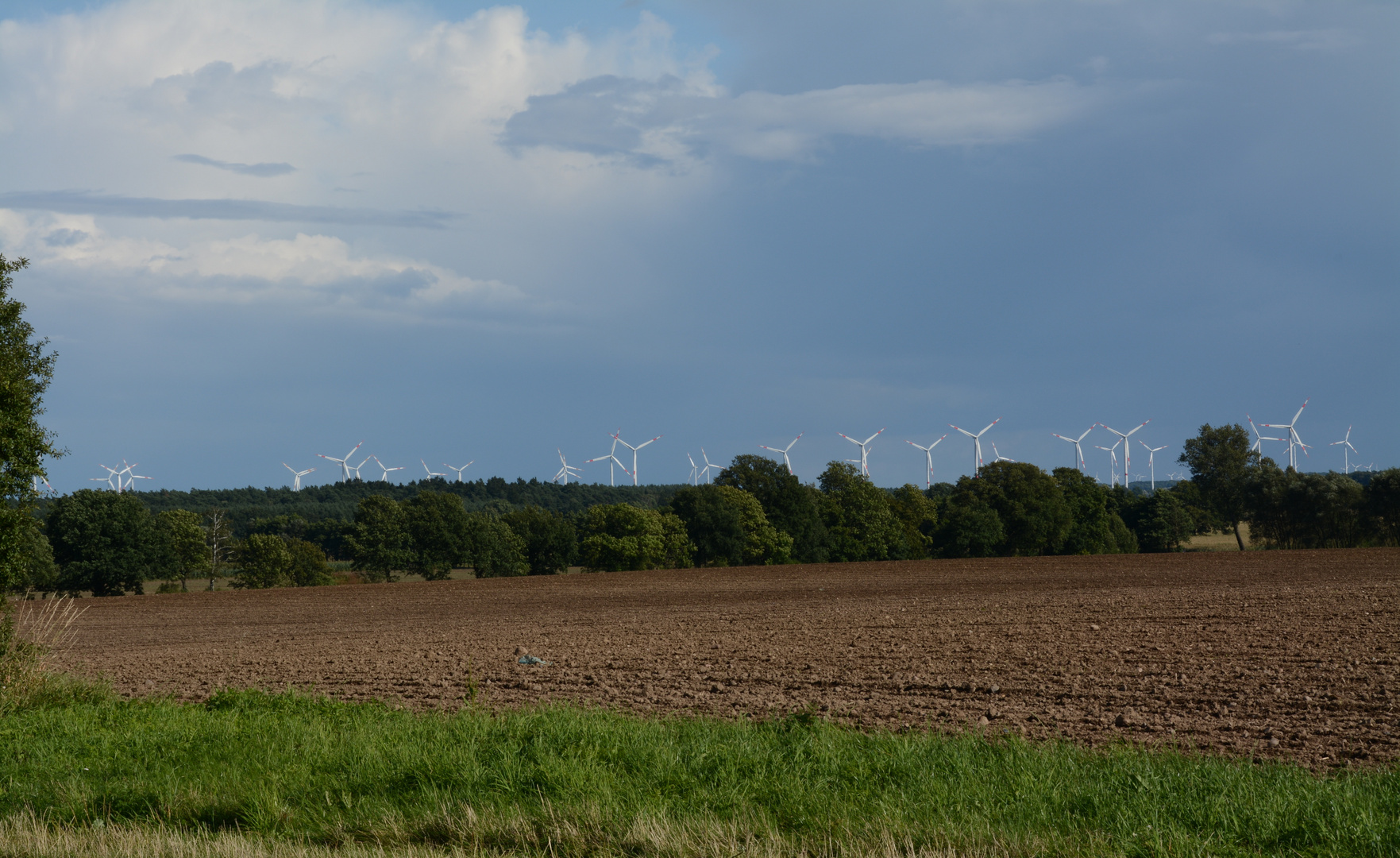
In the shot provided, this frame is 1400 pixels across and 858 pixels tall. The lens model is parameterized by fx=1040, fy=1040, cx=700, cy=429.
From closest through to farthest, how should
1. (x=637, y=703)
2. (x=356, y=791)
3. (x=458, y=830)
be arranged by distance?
1. (x=458, y=830)
2. (x=356, y=791)
3. (x=637, y=703)

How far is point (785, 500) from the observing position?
3509 inches

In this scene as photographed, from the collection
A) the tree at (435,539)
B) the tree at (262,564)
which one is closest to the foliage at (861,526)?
the tree at (435,539)

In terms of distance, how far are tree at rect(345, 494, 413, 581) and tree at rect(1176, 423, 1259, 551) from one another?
3177 inches

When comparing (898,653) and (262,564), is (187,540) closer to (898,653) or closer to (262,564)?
(262,564)

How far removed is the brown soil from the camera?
14.2m

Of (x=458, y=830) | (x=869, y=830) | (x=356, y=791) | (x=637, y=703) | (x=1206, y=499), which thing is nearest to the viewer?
(x=869, y=830)

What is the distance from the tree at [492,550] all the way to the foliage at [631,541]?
A: 493 centimetres

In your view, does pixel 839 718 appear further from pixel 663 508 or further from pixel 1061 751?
pixel 663 508

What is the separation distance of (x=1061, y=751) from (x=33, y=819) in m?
8.80

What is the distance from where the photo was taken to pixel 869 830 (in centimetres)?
675

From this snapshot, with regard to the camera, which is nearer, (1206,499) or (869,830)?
(869,830)

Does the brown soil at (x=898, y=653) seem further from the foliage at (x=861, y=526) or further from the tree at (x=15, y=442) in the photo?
the foliage at (x=861, y=526)

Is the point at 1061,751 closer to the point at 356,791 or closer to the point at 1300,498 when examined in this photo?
the point at 356,791

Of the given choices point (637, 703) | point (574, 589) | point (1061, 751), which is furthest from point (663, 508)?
point (1061, 751)
